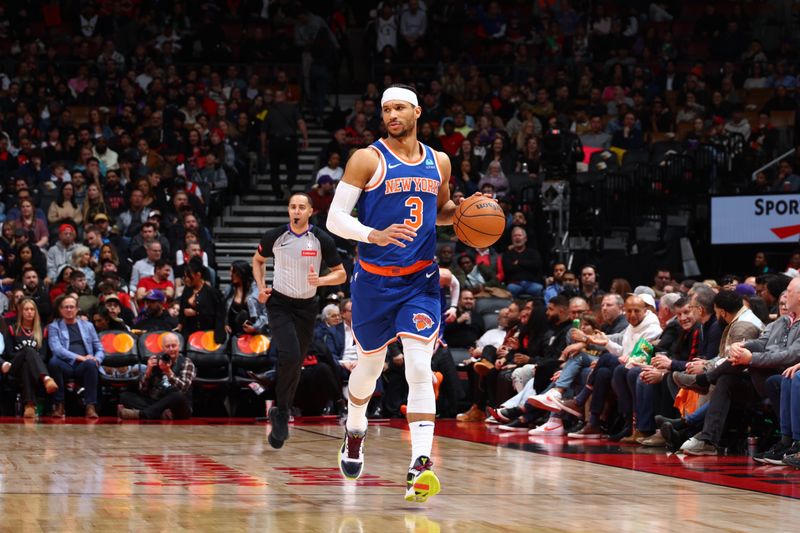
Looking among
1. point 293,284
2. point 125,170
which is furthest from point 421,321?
point 125,170

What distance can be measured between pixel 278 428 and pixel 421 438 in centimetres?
276

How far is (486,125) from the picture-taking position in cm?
1922

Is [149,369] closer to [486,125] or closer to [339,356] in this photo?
[339,356]

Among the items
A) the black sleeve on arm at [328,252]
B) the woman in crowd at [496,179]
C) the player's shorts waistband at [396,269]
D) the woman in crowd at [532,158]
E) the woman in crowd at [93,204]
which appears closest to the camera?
the player's shorts waistband at [396,269]

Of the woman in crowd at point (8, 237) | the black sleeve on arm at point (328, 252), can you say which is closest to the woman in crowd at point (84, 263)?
the woman in crowd at point (8, 237)

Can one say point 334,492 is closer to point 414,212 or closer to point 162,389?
point 414,212

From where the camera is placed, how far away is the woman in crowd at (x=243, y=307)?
1253 cm

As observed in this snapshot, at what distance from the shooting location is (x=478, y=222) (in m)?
6.66

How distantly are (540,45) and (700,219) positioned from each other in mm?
7112

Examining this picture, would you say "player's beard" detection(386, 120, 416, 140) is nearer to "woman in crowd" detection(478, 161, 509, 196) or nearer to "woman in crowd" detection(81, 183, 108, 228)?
"woman in crowd" detection(478, 161, 509, 196)

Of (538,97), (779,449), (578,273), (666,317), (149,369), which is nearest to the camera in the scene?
(779,449)

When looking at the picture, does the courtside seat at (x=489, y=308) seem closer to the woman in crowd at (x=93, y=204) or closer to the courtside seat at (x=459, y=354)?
the courtside seat at (x=459, y=354)

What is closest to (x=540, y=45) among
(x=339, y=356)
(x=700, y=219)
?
(x=700, y=219)

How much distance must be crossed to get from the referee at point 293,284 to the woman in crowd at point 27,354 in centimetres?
418
